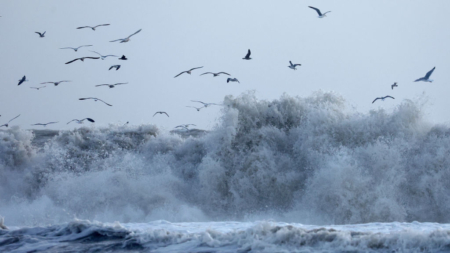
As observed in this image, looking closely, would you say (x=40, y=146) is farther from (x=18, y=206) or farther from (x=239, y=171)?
(x=239, y=171)

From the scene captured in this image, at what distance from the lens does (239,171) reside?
521 inches

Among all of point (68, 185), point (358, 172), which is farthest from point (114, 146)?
point (358, 172)

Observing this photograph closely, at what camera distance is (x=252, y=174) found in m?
13.1

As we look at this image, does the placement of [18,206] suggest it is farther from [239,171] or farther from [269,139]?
[269,139]

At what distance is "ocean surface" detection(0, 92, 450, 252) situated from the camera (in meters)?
11.0

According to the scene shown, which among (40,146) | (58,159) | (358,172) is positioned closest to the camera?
(358,172)

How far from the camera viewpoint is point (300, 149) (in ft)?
43.8

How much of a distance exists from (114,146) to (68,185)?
10.3ft

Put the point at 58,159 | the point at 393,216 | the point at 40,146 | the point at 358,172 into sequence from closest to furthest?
the point at 393,216, the point at 358,172, the point at 58,159, the point at 40,146

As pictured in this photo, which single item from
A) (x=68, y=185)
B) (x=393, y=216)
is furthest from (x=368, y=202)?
(x=68, y=185)

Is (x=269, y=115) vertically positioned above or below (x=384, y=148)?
above

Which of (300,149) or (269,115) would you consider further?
(269,115)

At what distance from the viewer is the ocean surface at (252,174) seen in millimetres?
11008

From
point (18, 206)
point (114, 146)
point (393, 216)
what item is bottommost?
point (393, 216)
